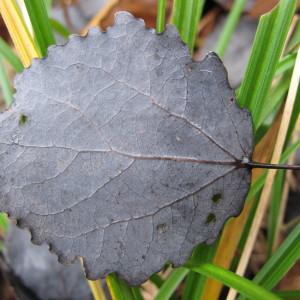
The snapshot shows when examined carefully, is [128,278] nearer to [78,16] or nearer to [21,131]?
[21,131]

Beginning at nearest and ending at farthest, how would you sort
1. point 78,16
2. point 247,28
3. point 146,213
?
point 146,213 → point 247,28 → point 78,16

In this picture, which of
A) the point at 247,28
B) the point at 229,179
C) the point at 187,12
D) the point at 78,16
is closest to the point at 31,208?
Answer: the point at 229,179

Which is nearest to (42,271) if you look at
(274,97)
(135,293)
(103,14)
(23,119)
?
(135,293)

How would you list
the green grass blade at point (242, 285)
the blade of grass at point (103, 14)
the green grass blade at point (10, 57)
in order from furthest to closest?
the blade of grass at point (103, 14) → the green grass blade at point (10, 57) → the green grass blade at point (242, 285)

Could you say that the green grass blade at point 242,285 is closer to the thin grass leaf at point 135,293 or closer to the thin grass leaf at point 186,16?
the thin grass leaf at point 135,293

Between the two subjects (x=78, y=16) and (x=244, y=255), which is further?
(x=78, y=16)

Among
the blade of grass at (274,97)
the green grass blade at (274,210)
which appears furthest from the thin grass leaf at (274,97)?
the green grass blade at (274,210)

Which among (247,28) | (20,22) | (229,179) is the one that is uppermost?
(247,28)

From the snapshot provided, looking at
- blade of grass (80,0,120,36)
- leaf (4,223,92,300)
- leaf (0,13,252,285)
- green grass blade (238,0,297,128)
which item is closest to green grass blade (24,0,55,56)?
leaf (0,13,252,285)

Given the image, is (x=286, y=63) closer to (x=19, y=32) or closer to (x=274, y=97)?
(x=274, y=97)
